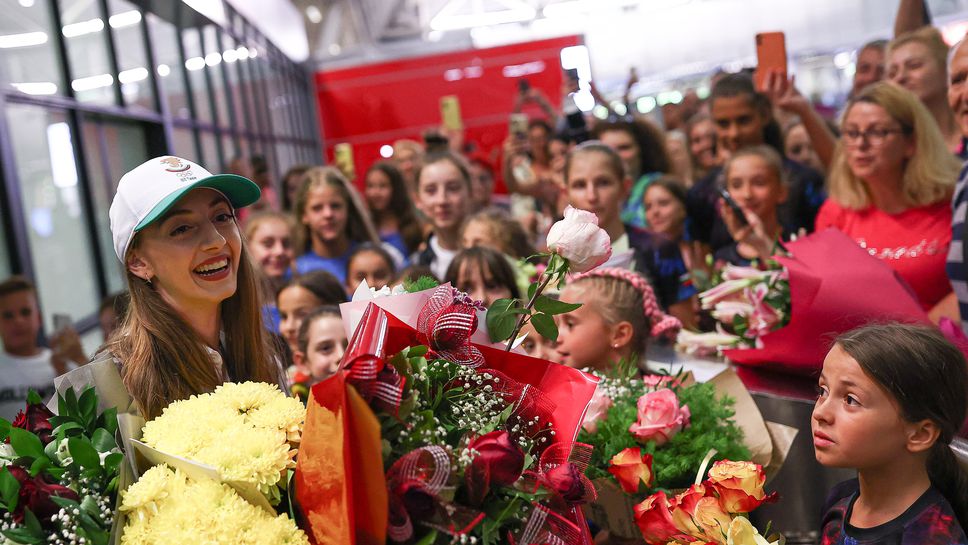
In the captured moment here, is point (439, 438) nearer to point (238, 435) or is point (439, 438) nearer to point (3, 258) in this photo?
point (238, 435)

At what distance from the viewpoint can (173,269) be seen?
1497mm

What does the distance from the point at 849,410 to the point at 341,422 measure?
0.81 metres

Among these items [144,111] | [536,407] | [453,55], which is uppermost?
[453,55]

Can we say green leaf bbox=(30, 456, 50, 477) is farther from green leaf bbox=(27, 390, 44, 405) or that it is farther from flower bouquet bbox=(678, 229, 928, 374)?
flower bouquet bbox=(678, 229, 928, 374)

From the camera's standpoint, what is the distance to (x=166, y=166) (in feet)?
4.90

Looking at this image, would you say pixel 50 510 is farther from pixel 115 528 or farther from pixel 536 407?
pixel 536 407

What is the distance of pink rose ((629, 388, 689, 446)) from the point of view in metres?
1.56

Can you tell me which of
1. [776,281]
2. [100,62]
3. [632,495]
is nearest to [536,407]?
[632,495]

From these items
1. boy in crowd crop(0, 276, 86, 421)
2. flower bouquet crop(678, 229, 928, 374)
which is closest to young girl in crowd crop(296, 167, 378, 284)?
boy in crowd crop(0, 276, 86, 421)

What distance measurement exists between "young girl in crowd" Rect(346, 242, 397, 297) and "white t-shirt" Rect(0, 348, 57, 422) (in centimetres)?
125

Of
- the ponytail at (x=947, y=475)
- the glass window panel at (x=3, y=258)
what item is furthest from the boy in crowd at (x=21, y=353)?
the ponytail at (x=947, y=475)

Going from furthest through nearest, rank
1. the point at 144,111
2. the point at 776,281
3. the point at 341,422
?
the point at 144,111 → the point at 776,281 → the point at 341,422

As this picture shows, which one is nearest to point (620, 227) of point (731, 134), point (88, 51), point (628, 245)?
point (628, 245)

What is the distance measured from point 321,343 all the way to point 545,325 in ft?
4.95
